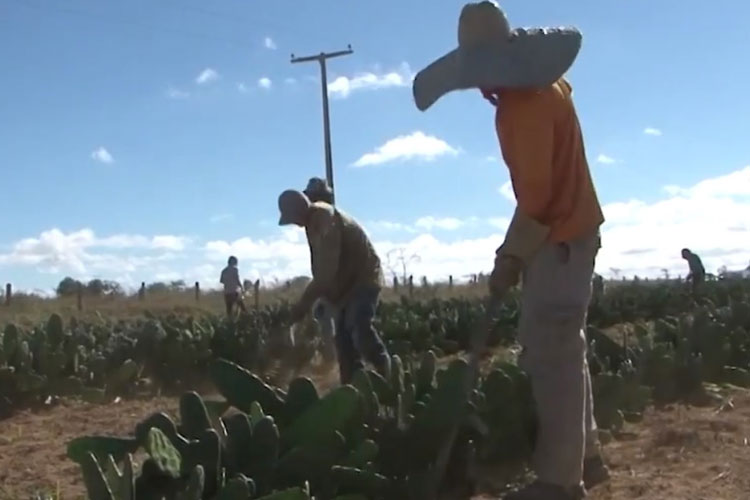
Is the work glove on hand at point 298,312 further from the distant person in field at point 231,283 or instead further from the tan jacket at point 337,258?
the distant person in field at point 231,283

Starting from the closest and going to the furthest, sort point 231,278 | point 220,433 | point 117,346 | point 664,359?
point 220,433 < point 664,359 < point 117,346 < point 231,278

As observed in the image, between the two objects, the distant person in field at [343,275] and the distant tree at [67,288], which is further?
the distant tree at [67,288]

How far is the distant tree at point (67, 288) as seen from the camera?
112ft

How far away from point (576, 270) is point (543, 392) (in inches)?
15.8

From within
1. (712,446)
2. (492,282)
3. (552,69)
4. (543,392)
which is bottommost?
(712,446)

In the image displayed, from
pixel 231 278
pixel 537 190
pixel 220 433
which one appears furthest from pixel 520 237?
pixel 231 278

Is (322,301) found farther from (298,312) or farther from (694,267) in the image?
(694,267)

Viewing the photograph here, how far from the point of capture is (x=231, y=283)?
17.1 m

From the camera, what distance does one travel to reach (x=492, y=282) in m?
3.48

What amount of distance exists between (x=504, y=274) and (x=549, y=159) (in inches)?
15.0

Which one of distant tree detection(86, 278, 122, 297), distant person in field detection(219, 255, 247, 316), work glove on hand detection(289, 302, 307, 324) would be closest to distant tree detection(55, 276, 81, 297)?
distant tree detection(86, 278, 122, 297)

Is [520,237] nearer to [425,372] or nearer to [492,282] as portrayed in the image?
[492,282]

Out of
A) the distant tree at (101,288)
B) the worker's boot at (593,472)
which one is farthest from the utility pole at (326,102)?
the worker's boot at (593,472)

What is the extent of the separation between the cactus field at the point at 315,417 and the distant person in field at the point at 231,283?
7966 mm
